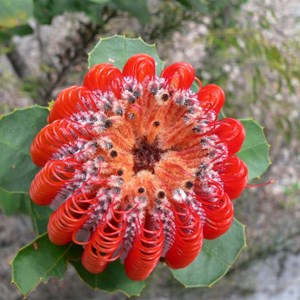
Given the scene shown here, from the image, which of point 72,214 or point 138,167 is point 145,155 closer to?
point 138,167

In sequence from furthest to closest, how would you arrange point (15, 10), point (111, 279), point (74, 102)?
point (15, 10)
point (111, 279)
point (74, 102)

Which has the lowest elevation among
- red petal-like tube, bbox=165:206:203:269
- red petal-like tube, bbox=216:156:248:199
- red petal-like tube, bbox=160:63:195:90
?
red petal-like tube, bbox=165:206:203:269

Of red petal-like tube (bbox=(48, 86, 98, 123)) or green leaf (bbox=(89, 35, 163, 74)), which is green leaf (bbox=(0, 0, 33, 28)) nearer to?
green leaf (bbox=(89, 35, 163, 74))

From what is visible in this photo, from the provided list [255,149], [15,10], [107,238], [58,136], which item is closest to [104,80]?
[58,136]

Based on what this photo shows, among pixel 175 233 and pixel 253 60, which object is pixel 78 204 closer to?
pixel 175 233

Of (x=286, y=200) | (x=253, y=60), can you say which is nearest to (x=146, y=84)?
(x=253, y=60)

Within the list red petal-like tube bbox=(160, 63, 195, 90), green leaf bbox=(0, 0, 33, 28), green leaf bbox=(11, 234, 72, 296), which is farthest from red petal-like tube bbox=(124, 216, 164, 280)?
green leaf bbox=(0, 0, 33, 28)

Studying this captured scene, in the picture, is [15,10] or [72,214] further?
[15,10]
